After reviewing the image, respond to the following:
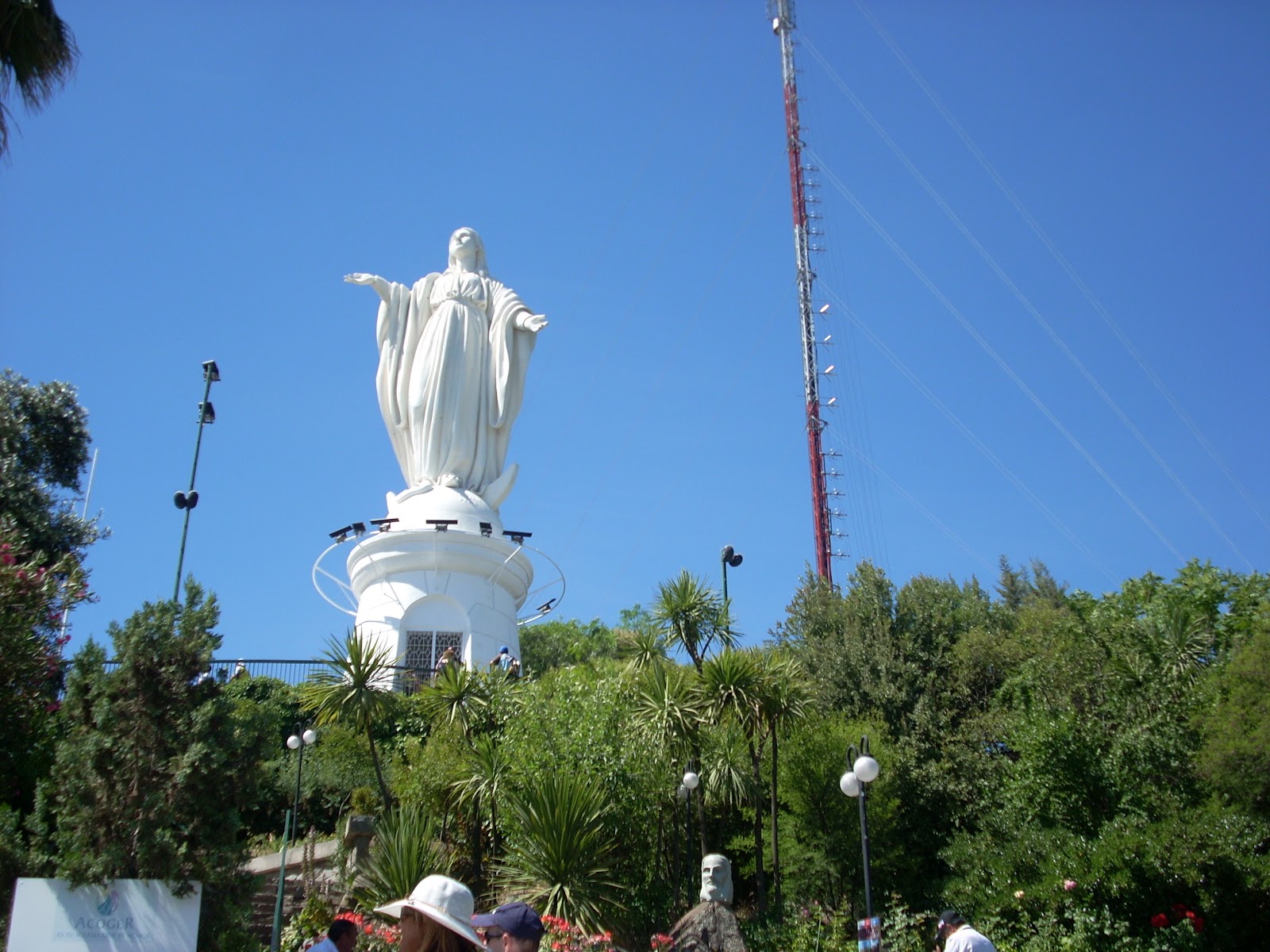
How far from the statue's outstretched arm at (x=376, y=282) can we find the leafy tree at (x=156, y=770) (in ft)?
54.3

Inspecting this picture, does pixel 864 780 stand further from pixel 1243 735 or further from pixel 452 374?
pixel 452 374

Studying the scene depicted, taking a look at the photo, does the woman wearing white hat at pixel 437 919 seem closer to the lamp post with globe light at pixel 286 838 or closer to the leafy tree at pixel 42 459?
the lamp post with globe light at pixel 286 838

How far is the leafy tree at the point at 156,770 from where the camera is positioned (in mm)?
9000

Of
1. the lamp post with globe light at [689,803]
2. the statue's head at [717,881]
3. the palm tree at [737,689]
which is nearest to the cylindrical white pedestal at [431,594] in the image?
the lamp post with globe light at [689,803]

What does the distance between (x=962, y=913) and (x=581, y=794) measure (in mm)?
5291

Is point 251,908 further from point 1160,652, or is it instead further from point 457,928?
point 1160,652

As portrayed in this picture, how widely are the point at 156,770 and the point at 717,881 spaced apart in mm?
5279

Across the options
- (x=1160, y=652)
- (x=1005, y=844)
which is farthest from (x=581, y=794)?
(x=1160, y=652)

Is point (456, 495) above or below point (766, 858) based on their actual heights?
above

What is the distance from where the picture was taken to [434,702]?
52.7 feet

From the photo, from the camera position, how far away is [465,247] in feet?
88.4

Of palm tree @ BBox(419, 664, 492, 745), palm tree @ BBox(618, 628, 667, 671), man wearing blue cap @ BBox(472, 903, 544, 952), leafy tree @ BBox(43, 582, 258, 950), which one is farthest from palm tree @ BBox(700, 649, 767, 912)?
man wearing blue cap @ BBox(472, 903, 544, 952)

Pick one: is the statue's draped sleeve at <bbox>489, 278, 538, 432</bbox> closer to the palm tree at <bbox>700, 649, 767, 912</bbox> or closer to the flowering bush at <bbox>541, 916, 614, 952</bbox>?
the palm tree at <bbox>700, 649, 767, 912</bbox>

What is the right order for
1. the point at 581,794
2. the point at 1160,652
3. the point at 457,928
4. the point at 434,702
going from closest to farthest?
the point at 457,928 → the point at 581,794 → the point at 434,702 → the point at 1160,652
